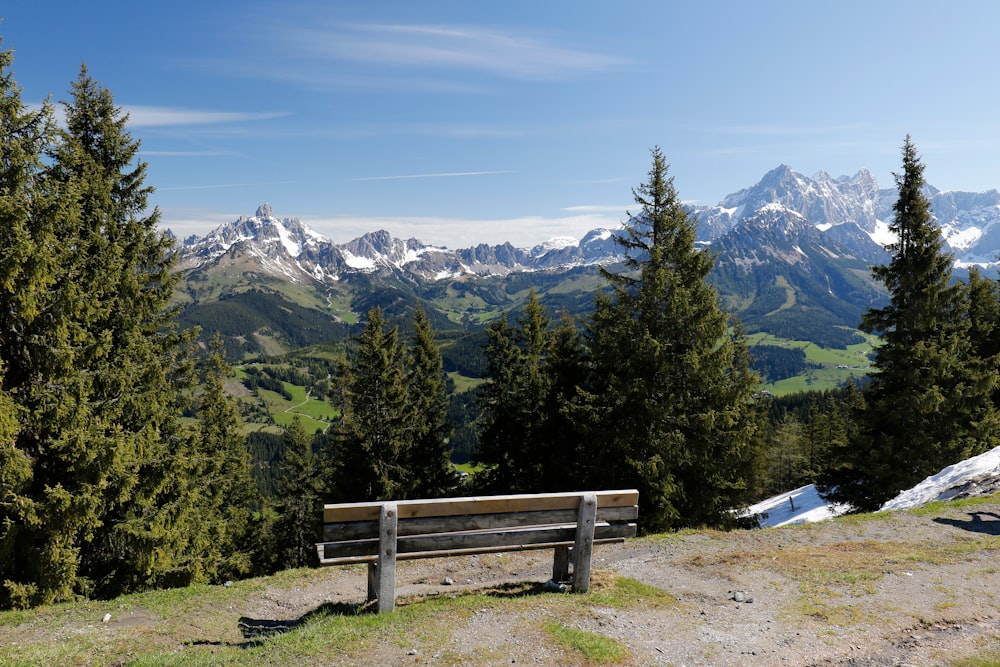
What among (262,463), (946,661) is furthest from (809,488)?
(262,463)

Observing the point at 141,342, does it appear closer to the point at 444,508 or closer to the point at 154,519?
the point at 154,519

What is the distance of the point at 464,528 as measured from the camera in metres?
7.74

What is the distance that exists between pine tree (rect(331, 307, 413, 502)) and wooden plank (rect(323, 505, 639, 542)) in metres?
23.1

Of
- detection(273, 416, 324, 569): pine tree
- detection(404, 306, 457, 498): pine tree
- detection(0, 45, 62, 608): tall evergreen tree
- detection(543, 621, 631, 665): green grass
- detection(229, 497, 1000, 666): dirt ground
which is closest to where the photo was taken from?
detection(543, 621, 631, 665): green grass

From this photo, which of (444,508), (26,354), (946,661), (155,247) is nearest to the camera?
(946,661)

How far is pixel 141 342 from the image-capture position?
1622 cm

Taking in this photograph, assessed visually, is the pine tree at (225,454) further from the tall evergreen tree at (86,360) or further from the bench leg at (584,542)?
the bench leg at (584,542)

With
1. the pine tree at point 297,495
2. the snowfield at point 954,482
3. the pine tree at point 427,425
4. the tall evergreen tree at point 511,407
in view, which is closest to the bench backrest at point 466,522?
the snowfield at point 954,482

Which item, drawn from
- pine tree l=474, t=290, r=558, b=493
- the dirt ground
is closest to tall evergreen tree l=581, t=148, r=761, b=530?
the dirt ground

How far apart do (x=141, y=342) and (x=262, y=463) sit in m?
168

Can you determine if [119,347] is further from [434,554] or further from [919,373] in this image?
[919,373]

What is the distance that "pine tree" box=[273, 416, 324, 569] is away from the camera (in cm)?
3906

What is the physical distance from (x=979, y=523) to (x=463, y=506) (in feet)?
51.1

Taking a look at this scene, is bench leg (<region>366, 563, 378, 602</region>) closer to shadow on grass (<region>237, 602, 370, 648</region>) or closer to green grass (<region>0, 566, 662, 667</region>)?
shadow on grass (<region>237, 602, 370, 648</region>)
